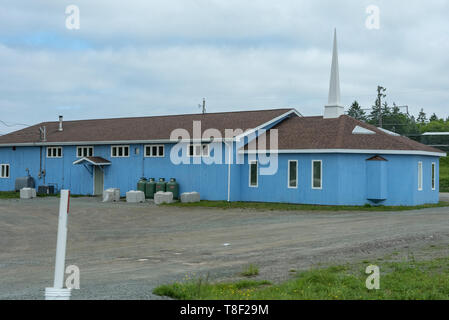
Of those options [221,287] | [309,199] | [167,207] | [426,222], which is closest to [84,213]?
[167,207]

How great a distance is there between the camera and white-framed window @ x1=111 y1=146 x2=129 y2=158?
118 feet

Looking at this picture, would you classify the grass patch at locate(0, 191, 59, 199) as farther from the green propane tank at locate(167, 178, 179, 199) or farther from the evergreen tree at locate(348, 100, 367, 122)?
the evergreen tree at locate(348, 100, 367, 122)

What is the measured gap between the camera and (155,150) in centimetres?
3450

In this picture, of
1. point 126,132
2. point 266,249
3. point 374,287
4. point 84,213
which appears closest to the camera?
point 374,287

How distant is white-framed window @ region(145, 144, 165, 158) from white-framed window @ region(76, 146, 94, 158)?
16.1ft

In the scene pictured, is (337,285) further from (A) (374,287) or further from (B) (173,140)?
(B) (173,140)

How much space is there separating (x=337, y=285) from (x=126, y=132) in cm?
3011

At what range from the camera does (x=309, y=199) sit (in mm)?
29781

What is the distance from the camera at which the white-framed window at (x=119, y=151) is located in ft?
118

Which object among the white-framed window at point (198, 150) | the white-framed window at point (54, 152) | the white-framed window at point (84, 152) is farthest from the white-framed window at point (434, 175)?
the white-framed window at point (54, 152)

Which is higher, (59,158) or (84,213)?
(59,158)

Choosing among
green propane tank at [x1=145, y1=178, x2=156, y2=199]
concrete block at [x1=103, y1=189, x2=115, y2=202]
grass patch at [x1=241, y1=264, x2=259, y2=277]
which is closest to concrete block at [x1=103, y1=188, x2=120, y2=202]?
concrete block at [x1=103, y1=189, x2=115, y2=202]

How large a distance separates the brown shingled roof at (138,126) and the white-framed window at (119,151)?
0.59 metres
